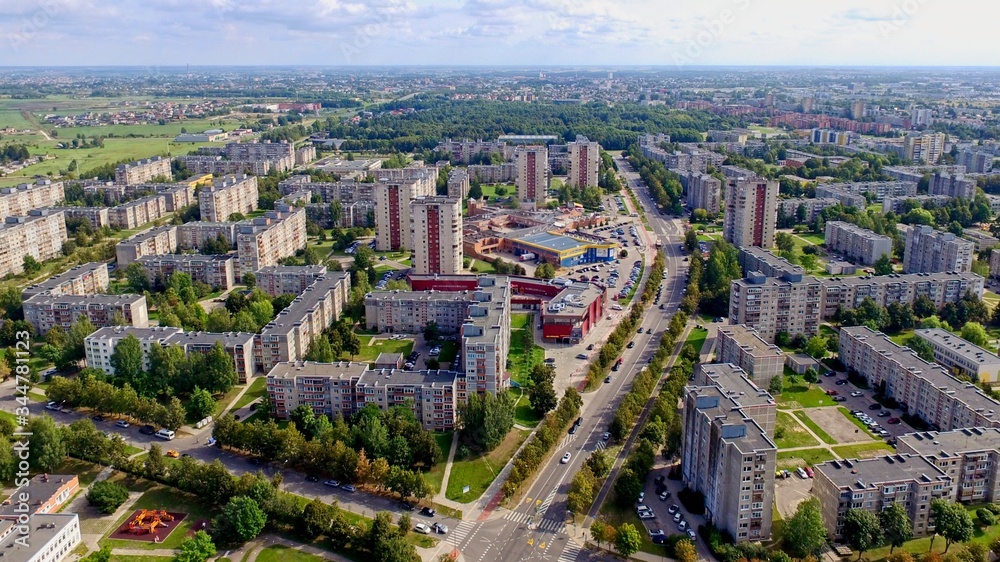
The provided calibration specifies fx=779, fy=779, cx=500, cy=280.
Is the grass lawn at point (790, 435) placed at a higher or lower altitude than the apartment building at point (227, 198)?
→ lower

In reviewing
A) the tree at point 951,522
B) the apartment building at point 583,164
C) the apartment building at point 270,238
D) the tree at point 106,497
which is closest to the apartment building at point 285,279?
the apartment building at point 270,238

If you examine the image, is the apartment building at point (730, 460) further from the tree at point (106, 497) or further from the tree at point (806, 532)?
the tree at point (106, 497)

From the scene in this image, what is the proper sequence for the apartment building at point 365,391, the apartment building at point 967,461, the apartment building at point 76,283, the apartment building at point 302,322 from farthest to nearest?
the apartment building at point 76,283
the apartment building at point 302,322
the apartment building at point 365,391
the apartment building at point 967,461

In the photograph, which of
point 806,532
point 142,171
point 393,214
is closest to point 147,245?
point 393,214

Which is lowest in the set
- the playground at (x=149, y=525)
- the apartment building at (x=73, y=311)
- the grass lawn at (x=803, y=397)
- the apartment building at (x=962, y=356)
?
the playground at (x=149, y=525)

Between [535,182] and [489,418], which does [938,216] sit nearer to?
[535,182]

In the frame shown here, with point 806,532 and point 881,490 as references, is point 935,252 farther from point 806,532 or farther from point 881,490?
point 806,532

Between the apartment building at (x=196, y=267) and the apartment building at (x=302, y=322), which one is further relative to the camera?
the apartment building at (x=196, y=267)

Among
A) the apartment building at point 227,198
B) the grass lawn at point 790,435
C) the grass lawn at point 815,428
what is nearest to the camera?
the grass lawn at point 790,435
